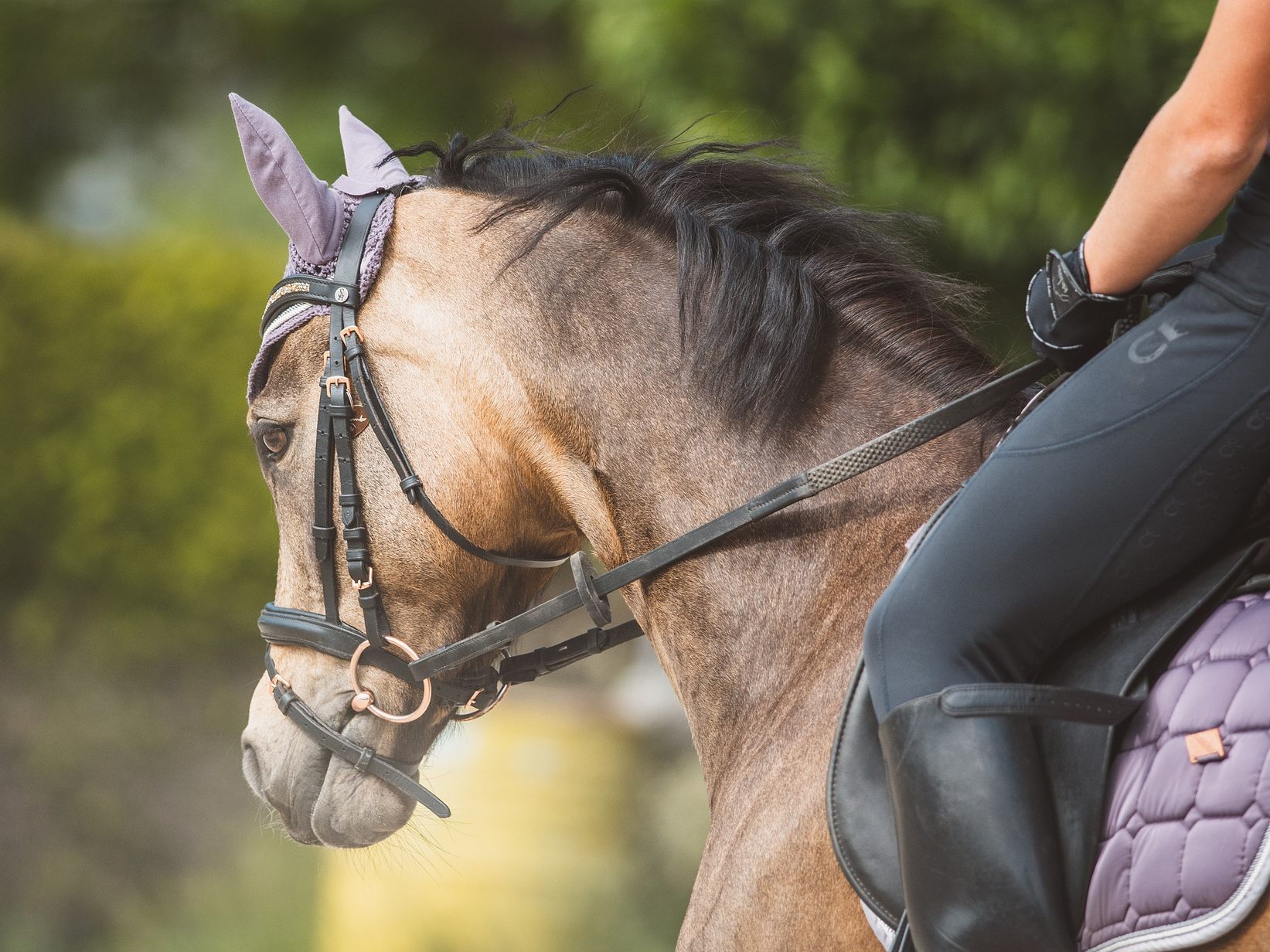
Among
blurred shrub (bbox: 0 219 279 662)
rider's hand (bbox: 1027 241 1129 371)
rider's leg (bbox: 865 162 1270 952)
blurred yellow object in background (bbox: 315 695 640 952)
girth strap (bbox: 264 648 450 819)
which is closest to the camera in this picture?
rider's leg (bbox: 865 162 1270 952)

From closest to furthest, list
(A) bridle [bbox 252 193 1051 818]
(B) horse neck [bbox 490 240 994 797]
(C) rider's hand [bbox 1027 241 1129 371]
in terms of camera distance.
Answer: (C) rider's hand [bbox 1027 241 1129 371] → (B) horse neck [bbox 490 240 994 797] → (A) bridle [bbox 252 193 1051 818]

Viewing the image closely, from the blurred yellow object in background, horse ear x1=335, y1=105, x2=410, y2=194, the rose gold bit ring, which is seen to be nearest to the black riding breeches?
the rose gold bit ring

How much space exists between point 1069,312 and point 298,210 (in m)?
1.31

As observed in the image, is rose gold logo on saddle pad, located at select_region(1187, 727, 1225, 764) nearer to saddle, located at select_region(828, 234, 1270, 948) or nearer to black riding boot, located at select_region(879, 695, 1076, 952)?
saddle, located at select_region(828, 234, 1270, 948)

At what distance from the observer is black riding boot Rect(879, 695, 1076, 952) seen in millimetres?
1309

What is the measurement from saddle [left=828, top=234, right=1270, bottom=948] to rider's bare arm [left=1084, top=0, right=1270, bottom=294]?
0.44 feet

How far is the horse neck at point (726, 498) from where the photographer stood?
181 cm

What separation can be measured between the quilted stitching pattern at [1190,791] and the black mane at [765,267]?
67cm

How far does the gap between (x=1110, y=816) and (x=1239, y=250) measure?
658 mm

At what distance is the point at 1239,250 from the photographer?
134 cm

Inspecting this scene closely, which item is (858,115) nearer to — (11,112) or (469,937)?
(469,937)

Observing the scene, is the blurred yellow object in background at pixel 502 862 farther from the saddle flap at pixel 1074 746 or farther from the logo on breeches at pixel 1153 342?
the logo on breeches at pixel 1153 342

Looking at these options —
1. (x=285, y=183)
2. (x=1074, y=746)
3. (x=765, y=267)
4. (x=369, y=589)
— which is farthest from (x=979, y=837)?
(x=285, y=183)

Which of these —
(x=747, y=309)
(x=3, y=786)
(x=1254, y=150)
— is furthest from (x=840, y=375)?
(x=3, y=786)
